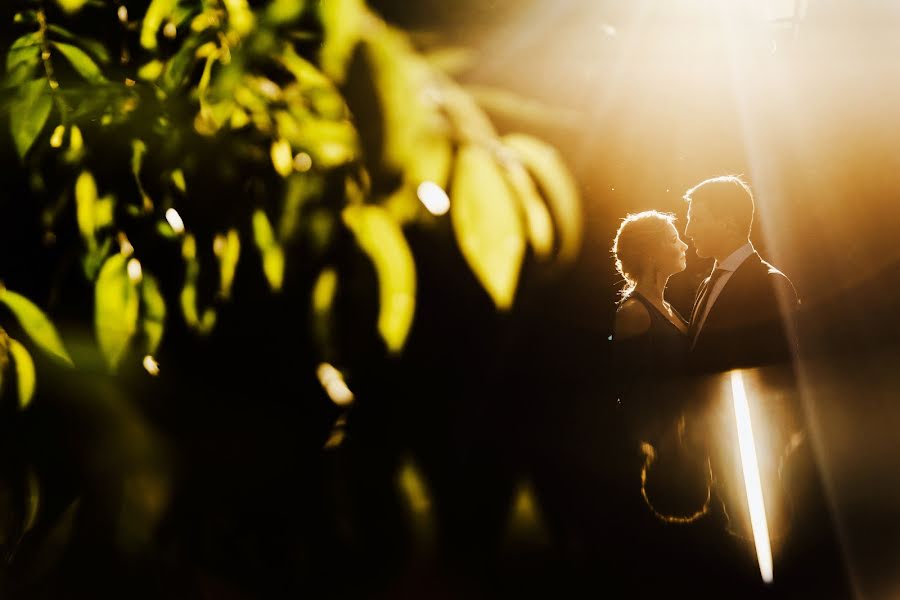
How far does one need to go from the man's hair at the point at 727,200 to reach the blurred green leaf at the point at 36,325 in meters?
1.18

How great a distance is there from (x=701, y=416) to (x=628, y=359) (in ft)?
0.60

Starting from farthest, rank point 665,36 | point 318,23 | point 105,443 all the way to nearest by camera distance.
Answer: point 665,36 < point 105,443 < point 318,23

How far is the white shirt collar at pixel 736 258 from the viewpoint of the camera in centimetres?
115

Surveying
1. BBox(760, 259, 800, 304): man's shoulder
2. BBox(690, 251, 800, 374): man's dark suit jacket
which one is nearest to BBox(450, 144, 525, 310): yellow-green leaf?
BBox(690, 251, 800, 374): man's dark suit jacket

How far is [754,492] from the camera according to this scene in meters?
1.01

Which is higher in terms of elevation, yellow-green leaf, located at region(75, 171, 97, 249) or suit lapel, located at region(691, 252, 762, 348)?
yellow-green leaf, located at region(75, 171, 97, 249)

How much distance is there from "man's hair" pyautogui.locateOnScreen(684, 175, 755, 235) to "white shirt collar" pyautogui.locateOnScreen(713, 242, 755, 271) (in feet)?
0.16

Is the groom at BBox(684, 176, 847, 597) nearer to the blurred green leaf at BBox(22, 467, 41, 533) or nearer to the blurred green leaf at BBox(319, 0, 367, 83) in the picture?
the blurred green leaf at BBox(319, 0, 367, 83)

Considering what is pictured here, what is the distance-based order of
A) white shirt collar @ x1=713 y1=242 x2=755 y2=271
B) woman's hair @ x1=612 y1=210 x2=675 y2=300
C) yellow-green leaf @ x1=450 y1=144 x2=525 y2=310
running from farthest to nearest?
woman's hair @ x1=612 y1=210 x2=675 y2=300, white shirt collar @ x1=713 y1=242 x2=755 y2=271, yellow-green leaf @ x1=450 y1=144 x2=525 y2=310

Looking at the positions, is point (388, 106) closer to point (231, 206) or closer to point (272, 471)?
point (231, 206)

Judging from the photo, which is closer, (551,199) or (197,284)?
(551,199)

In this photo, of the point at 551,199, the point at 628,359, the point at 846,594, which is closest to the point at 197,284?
the point at 551,199

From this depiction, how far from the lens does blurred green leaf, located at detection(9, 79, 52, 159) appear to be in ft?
1.71

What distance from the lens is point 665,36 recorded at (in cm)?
134
